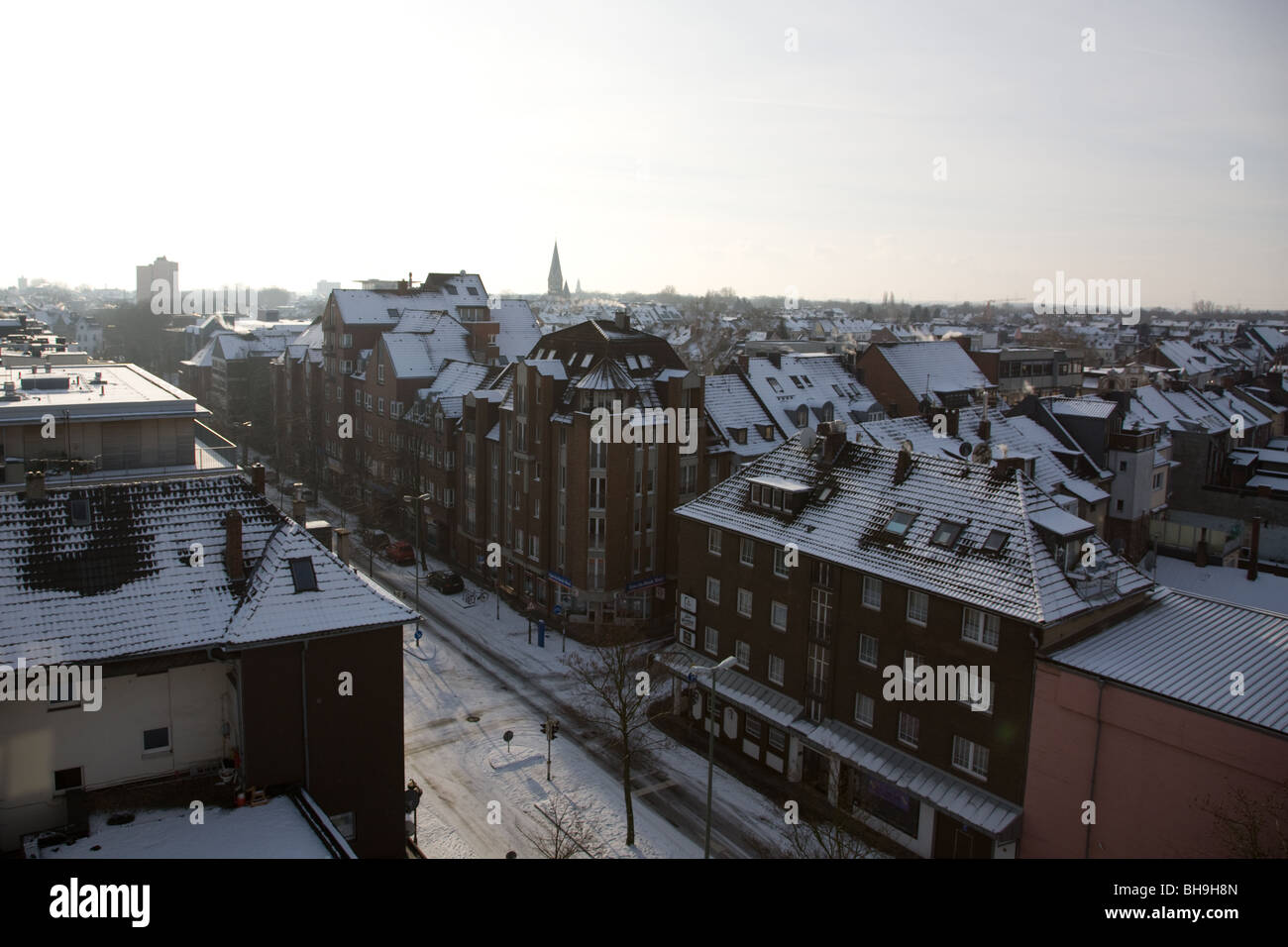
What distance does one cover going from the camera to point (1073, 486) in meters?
54.7

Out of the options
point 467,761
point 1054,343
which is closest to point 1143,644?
point 467,761

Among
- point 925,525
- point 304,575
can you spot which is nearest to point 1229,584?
point 925,525

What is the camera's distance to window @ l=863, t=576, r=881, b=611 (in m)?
32.0

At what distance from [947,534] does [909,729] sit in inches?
260

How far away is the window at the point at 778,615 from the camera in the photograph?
3538 cm

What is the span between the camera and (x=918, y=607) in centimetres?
3067

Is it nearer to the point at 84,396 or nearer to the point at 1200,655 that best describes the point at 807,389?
the point at 1200,655

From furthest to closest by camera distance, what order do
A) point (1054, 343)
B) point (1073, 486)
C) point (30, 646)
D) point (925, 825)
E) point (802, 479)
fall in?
point (1054, 343), point (1073, 486), point (802, 479), point (925, 825), point (30, 646)

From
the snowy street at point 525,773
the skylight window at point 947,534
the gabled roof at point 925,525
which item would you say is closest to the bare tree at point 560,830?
the snowy street at point 525,773

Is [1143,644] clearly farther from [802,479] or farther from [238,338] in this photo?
[238,338]

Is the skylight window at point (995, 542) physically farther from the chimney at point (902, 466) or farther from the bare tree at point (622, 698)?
the bare tree at point (622, 698)

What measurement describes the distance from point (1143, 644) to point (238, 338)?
10378 cm

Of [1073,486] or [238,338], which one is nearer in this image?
[1073,486]

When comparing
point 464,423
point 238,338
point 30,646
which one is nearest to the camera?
point 30,646
